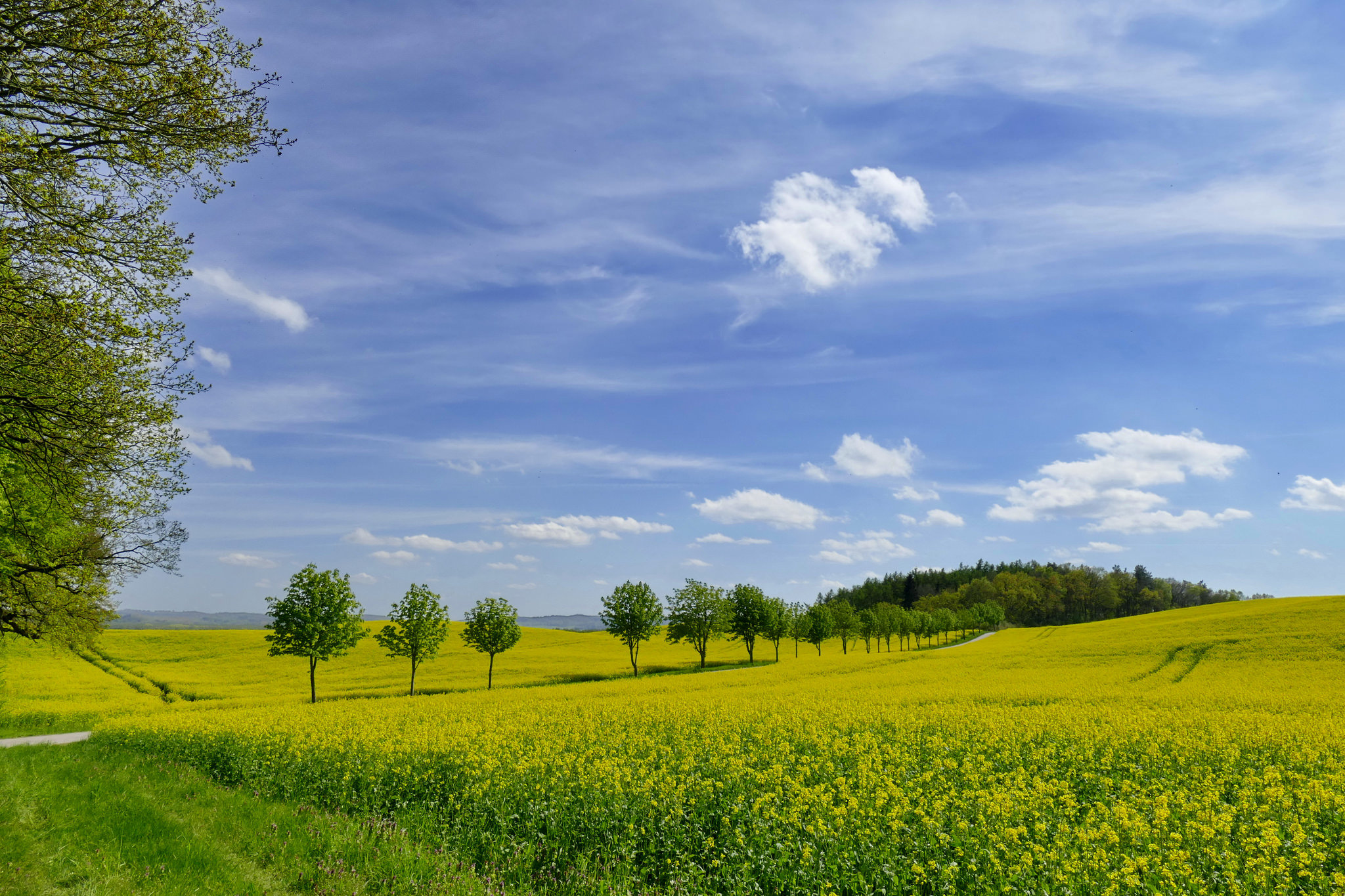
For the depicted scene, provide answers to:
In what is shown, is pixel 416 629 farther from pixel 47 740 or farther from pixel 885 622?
pixel 885 622

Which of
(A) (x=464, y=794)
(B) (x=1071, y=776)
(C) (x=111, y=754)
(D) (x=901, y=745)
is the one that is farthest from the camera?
(C) (x=111, y=754)

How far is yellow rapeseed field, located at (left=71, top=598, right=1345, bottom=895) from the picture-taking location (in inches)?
314

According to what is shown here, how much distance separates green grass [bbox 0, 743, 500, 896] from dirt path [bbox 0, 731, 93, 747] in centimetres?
1088

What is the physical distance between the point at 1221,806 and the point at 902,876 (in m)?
6.33

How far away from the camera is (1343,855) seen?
28.8 ft

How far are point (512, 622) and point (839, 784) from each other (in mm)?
42218

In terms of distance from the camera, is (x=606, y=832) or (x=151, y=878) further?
(x=606, y=832)

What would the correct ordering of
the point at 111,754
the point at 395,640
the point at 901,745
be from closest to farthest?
the point at 901,745
the point at 111,754
the point at 395,640

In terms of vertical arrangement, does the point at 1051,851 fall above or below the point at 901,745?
above

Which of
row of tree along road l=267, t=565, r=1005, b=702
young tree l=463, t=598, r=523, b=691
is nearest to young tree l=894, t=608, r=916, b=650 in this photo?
row of tree along road l=267, t=565, r=1005, b=702

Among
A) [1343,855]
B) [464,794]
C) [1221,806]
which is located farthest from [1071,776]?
[464,794]

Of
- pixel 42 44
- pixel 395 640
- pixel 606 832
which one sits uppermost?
pixel 42 44

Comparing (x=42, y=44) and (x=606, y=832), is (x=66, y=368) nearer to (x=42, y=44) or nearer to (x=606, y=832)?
(x=42, y=44)

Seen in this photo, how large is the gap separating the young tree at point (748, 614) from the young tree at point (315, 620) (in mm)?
38439
